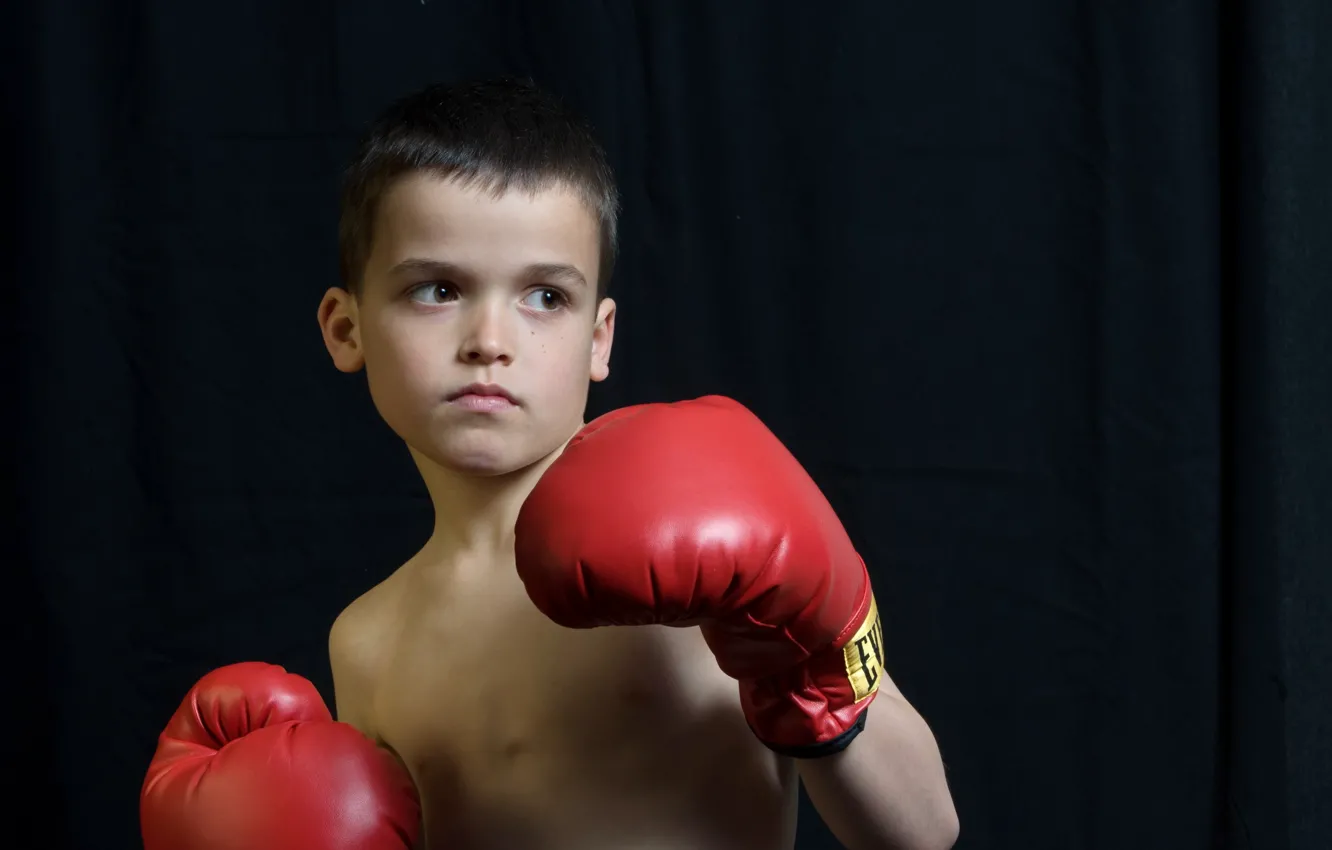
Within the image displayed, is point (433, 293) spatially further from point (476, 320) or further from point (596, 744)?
point (596, 744)

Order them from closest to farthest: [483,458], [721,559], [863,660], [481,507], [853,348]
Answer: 1. [721,559]
2. [863,660]
3. [483,458]
4. [481,507]
5. [853,348]

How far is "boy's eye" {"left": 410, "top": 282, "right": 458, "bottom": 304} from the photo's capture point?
120cm

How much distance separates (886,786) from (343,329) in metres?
Answer: 0.68

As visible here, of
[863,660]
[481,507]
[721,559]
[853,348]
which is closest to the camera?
[721,559]

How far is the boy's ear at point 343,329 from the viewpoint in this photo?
1321mm

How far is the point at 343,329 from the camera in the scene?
1336mm

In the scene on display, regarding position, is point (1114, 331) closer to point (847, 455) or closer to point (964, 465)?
point (964, 465)

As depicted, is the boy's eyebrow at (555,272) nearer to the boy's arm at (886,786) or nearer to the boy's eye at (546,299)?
the boy's eye at (546,299)

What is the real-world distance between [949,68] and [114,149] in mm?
1208

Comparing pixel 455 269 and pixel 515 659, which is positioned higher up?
pixel 455 269

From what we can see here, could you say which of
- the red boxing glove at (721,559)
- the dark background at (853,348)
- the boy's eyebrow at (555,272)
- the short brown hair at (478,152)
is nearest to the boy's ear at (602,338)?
the short brown hair at (478,152)

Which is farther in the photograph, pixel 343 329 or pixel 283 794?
pixel 343 329

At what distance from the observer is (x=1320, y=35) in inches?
73.5

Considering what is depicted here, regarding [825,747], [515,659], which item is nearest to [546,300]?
[515,659]
